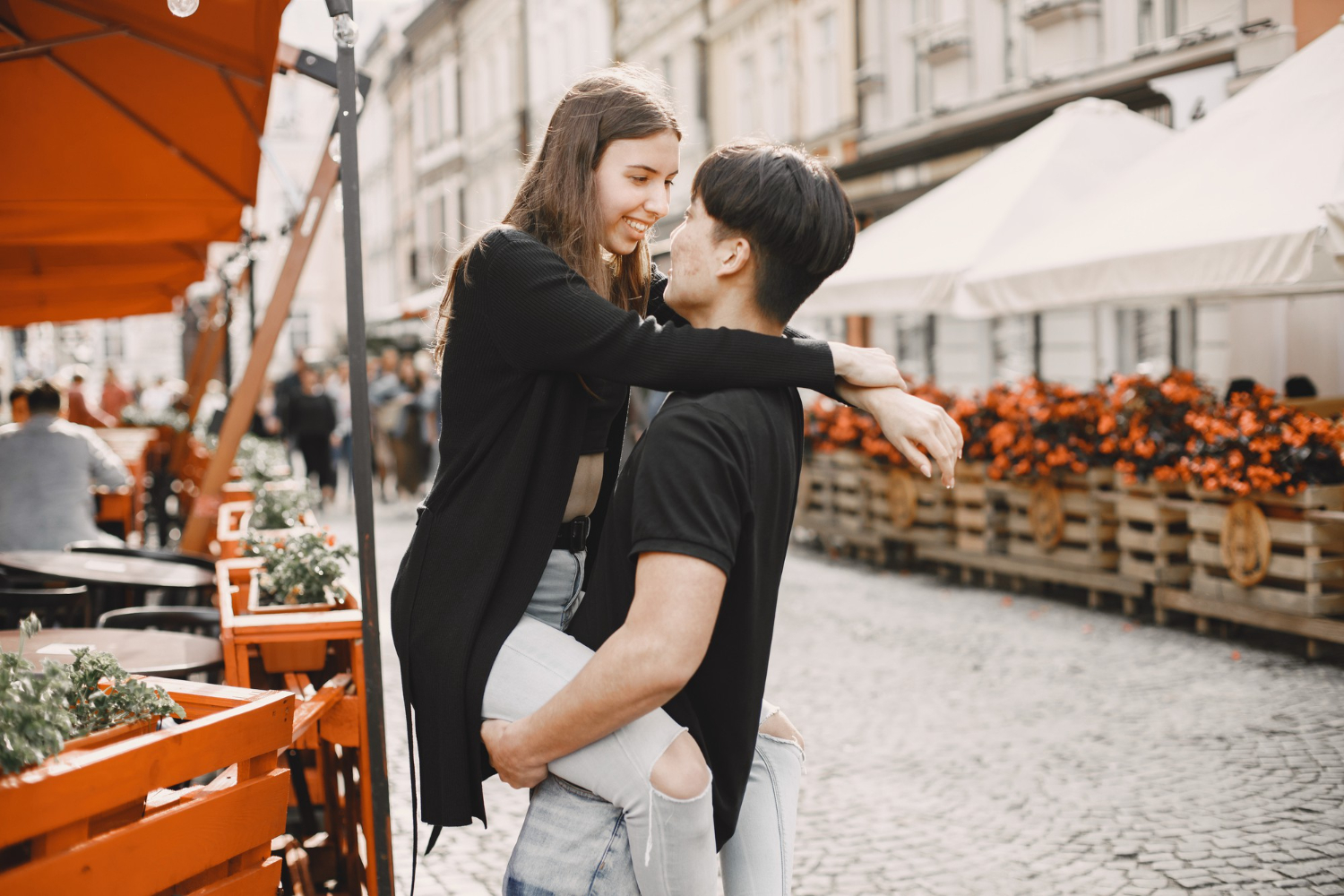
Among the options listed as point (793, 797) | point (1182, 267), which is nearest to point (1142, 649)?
point (1182, 267)

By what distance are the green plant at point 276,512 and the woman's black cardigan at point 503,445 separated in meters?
3.33

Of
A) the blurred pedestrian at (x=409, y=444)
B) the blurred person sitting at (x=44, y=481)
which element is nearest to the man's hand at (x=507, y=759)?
the blurred person sitting at (x=44, y=481)

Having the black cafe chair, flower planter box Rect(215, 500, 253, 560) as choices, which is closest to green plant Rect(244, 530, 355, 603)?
flower planter box Rect(215, 500, 253, 560)

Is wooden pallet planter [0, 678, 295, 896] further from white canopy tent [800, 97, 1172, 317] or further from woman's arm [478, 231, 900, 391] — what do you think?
white canopy tent [800, 97, 1172, 317]

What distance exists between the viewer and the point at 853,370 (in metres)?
1.93

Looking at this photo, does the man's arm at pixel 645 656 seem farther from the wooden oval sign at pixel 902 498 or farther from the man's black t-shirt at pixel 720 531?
the wooden oval sign at pixel 902 498

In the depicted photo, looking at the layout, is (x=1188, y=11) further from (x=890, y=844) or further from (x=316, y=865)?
(x=316, y=865)

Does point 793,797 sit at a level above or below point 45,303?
below

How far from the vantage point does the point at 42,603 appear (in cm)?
456

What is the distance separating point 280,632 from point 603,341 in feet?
5.42

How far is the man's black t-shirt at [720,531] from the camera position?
1618 millimetres

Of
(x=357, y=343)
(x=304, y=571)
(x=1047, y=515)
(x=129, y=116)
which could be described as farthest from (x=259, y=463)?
(x=357, y=343)

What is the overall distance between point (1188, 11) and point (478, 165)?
26691 mm

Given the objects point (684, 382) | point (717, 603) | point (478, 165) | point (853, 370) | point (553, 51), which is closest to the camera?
point (717, 603)
